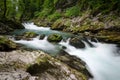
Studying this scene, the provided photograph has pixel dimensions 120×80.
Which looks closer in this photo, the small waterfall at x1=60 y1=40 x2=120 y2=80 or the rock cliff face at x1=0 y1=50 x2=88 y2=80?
the rock cliff face at x1=0 y1=50 x2=88 y2=80

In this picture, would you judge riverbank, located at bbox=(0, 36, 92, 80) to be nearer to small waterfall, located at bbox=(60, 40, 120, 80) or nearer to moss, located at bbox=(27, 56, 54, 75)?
moss, located at bbox=(27, 56, 54, 75)

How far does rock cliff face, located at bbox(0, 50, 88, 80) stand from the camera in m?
8.34

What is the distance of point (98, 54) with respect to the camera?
1708 cm

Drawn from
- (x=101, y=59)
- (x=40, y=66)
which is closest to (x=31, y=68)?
(x=40, y=66)

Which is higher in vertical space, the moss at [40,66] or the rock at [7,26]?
the rock at [7,26]

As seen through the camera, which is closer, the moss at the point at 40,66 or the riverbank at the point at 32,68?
the riverbank at the point at 32,68

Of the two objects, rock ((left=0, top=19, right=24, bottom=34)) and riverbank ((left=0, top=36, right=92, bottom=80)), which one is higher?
rock ((left=0, top=19, right=24, bottom=34))

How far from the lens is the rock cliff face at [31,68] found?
8336 mm

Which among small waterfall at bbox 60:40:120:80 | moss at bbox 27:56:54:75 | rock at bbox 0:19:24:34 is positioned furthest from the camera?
rock at bbox 0:19:24:34

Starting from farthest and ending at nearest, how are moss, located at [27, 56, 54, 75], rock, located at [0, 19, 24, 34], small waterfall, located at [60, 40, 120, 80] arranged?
rock, located at [0, 19, 24, 34] < small waterfall, located at [60, 40, 120, 80] < moss, located at [27, 56, 54, 75]

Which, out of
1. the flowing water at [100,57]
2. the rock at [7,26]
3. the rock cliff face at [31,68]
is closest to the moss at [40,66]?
the rock cliff face at [31,68]

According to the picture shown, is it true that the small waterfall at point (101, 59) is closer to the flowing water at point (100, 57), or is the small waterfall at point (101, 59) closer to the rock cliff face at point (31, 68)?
the flowing water at point (100, 57)

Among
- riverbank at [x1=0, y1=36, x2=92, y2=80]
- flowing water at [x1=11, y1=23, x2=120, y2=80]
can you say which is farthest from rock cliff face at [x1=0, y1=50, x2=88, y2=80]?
flowing water at [x1=11, y1=23, x2=120, y2=80]

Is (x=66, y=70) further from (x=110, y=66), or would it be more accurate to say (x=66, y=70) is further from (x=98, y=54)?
(x=98, y=54)
